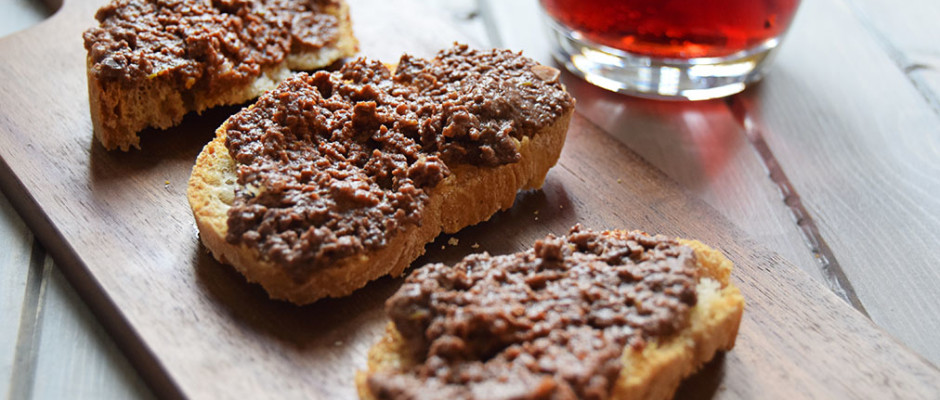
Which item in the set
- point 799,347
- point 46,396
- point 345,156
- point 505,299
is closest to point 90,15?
point 345,156

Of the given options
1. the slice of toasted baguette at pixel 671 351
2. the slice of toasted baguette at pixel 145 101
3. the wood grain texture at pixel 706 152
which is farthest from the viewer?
the wood grain texture at pixel 706 152

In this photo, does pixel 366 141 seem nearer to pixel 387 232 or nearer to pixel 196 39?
pixel 387 232

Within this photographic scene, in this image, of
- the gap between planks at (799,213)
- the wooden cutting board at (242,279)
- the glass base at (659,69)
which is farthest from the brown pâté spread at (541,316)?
the glass base at (659,69)

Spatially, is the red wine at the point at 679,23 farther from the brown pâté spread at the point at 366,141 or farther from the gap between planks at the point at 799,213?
the brown pâté spread at the point at 366,141

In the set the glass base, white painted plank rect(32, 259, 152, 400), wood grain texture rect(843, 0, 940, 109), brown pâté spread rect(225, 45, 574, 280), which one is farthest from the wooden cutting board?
wood grain texture rect(843, 0, 940, 109)

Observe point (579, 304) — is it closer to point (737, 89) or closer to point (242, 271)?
point (242, 271)

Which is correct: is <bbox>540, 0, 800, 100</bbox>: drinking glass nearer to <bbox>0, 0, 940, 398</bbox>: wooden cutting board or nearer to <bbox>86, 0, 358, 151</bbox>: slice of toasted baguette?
<bbox>0, 0, 940, 398</bbox>: wooden cutting board
